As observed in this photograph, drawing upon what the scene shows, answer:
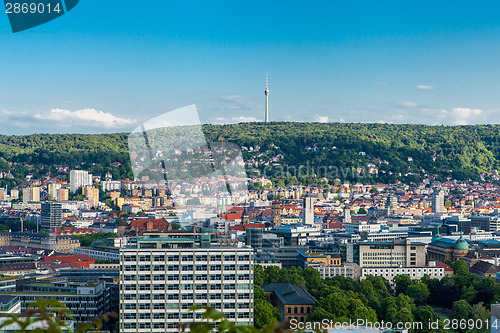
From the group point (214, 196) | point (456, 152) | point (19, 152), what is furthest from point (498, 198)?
point (19, 152)

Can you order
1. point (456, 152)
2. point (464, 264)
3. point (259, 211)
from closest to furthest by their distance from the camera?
point (464, 264) → point (259, 211) → point (456, 152)

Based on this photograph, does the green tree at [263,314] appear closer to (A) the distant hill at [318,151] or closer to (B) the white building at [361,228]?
(B) the white building at [361,228]

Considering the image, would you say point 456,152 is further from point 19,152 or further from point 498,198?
point 19,152

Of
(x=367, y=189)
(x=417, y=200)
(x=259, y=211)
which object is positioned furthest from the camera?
(x=367, y=189)

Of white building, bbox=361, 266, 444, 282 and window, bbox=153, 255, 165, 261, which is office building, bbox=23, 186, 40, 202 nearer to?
white building, bbox=361, 266, 444, 282

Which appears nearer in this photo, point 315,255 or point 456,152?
point 315,255

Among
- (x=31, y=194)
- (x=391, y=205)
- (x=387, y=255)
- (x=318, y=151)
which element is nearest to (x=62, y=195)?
(x=31, y=194)

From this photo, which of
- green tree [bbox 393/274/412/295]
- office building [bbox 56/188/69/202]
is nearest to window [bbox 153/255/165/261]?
green tree [bbox 393/274/412/295]

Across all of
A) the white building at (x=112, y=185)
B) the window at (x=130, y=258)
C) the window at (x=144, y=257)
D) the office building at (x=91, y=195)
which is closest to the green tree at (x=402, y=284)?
the window at (x=144, y=257)
